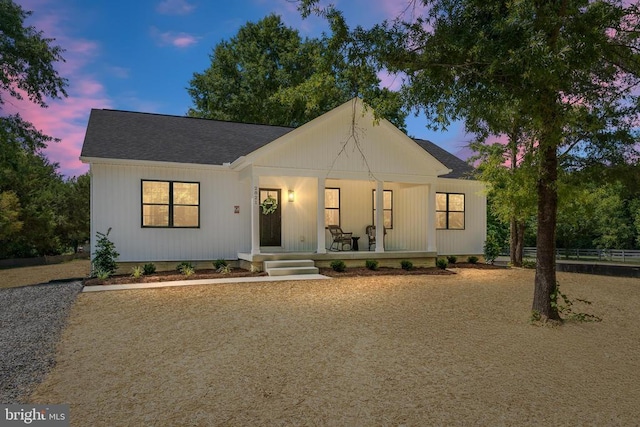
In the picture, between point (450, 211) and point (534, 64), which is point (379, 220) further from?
point (534, 64)

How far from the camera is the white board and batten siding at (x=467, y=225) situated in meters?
16.4

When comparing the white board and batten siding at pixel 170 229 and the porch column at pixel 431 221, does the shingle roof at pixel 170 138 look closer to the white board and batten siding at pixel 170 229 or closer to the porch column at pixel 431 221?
the white board and batten siding at pixel 170 229

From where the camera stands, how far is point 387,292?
30.9 feet

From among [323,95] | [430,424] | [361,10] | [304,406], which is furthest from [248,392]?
[361,10]

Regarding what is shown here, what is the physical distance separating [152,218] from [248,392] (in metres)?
9.96

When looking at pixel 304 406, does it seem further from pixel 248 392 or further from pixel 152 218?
pixel 152 218

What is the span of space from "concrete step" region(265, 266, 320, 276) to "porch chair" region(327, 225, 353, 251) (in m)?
2.36

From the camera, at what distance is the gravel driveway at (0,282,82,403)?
404 cm

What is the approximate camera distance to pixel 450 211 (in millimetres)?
16641

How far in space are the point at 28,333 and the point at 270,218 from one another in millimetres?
9026

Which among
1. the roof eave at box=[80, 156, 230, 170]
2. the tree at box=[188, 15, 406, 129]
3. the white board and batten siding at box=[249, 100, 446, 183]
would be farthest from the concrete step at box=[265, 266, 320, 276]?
the tree at box=[188, 15, 406, 129]

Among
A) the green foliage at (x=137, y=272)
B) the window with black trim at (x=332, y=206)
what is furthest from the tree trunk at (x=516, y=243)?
the green foliage at (x=137, y=272)

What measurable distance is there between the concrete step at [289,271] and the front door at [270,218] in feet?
8.77

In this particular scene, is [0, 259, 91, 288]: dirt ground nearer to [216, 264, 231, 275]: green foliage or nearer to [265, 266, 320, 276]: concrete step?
[216, 264, 231, 275]: green foliage
